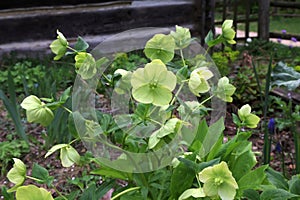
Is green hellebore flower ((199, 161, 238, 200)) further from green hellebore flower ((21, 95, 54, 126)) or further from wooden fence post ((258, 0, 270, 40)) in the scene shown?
wooden fence post ((258, 0, 270, 40))

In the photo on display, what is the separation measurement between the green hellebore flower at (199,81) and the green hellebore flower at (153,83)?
0.04 meters

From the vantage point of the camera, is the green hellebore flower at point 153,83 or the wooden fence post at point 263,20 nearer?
the green hellebore flower at point 153,83

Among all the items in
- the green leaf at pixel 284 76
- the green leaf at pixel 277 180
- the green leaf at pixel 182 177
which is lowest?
the green leaf at pixel 284 76

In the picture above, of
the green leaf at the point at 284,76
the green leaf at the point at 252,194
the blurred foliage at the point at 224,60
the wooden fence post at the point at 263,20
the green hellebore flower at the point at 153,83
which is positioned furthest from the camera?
the wooden fence post at the point at 263,20

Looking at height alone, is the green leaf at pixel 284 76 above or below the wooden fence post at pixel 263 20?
above

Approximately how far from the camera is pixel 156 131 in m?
0.69

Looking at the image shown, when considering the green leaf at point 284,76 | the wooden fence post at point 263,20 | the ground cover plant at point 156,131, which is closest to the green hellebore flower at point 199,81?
the ground cover plant at point 156,131

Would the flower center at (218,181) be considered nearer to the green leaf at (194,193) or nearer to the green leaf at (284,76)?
the green leaf at (194,193)

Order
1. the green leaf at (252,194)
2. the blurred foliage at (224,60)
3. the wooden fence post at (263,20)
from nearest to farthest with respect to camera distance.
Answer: the green leaf at (252,194) < the blurred foliage at (224,60) < the wooden fence post at (263,20)

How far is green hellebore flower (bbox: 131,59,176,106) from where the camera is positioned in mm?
656

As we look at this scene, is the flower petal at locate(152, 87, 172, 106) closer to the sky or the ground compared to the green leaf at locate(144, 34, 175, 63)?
closer to the ground

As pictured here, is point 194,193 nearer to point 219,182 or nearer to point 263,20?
point 219,182

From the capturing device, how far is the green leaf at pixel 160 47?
0.75m

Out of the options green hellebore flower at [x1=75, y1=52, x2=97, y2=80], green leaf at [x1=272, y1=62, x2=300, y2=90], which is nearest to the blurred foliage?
green leaf at [x1=272, y1=62, x2=300, y2=90]
